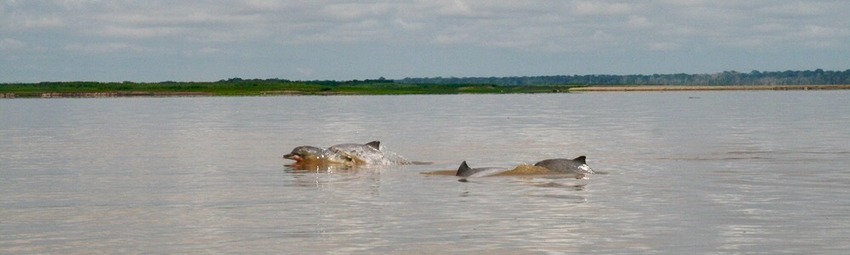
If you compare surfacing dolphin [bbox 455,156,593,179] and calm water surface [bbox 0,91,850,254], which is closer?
calm water surface [bbox 0,91,850,254]

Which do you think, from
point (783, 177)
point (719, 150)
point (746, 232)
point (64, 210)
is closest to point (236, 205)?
point (64, 210)

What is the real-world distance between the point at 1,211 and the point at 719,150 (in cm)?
2467

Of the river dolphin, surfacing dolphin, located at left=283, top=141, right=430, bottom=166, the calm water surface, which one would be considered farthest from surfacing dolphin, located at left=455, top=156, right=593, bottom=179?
surfacing dolphin, located at left=283, top=141, right=430, bottom=166

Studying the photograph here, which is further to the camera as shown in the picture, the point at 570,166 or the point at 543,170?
the point at 570,166

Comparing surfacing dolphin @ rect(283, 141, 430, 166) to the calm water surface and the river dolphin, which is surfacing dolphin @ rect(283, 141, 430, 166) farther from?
the river dolphin

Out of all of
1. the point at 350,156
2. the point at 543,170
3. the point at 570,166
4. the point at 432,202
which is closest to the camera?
the point at 432,202

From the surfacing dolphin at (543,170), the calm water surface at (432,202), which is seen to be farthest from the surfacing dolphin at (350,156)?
the surfacing dolphin at (543,170)

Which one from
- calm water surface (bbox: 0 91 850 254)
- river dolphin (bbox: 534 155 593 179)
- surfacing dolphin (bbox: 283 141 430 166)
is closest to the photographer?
calm water surface (bbox: 0 91 850 254)

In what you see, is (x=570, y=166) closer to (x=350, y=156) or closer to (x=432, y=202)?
(x=350, y=156)

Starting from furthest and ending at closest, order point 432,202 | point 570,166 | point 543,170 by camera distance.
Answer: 1. point 570,166
2. point 543,170
3. point 432,202

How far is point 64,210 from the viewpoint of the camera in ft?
78.3

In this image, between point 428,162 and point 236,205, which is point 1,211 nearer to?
point 236,205

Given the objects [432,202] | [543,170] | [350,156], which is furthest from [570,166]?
[432,202]

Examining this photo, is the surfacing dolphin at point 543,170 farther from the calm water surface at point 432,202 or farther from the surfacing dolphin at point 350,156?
the surfacing dolphin at point 350,156
